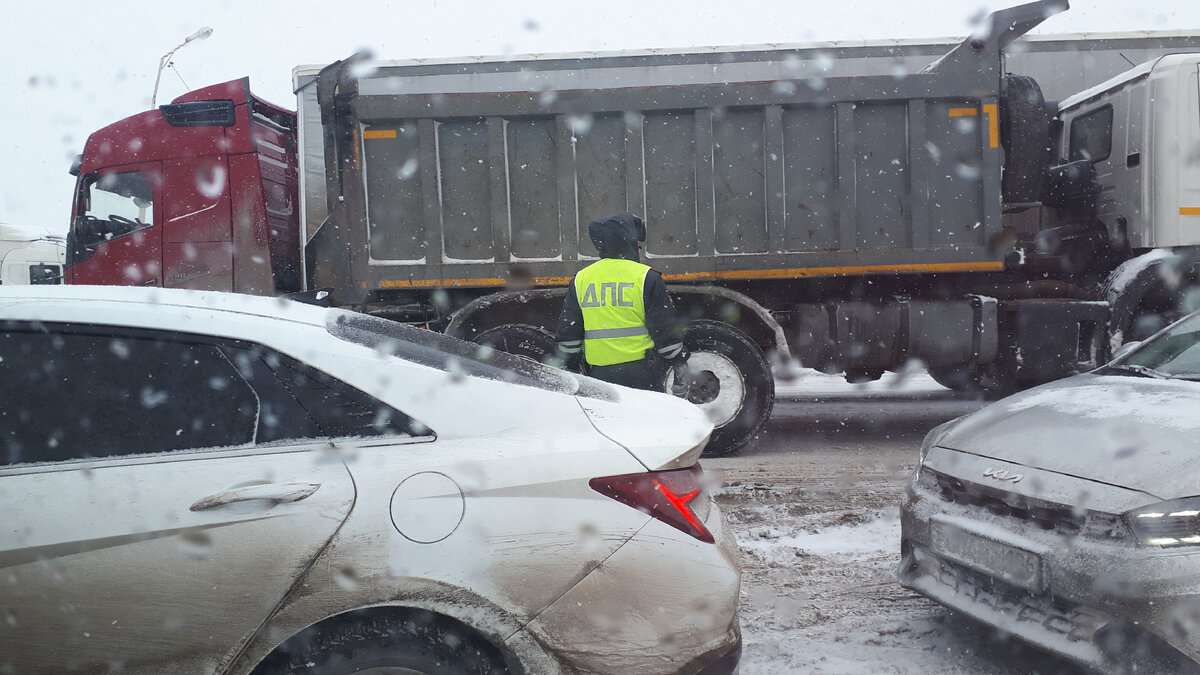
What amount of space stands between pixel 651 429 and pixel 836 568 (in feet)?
6.89

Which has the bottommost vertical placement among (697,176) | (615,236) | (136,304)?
(136,304)

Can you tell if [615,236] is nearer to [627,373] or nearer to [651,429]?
[627,373]

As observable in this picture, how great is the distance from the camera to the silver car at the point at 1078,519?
95.0 inches

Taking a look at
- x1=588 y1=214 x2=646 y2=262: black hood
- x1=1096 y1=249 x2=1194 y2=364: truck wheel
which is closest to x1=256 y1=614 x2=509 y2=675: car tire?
x1=588 y1=214 x2=646 y2=262: black hood

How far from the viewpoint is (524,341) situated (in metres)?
6.51

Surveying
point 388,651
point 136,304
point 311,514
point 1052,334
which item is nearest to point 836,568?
point 388,651

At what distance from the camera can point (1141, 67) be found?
6.62 m

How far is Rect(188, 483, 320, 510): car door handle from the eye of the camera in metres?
1.96

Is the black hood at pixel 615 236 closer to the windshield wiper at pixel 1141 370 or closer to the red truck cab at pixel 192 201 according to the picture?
the windshield wiper at pixel 1141 370

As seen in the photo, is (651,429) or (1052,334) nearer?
(651,429)

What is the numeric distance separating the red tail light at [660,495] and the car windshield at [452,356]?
13.5 inches

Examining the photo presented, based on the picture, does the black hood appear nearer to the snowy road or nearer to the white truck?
the snowy road

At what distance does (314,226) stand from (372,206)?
0.86 metres

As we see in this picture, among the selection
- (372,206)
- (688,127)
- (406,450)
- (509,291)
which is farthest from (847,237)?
(406,450)
